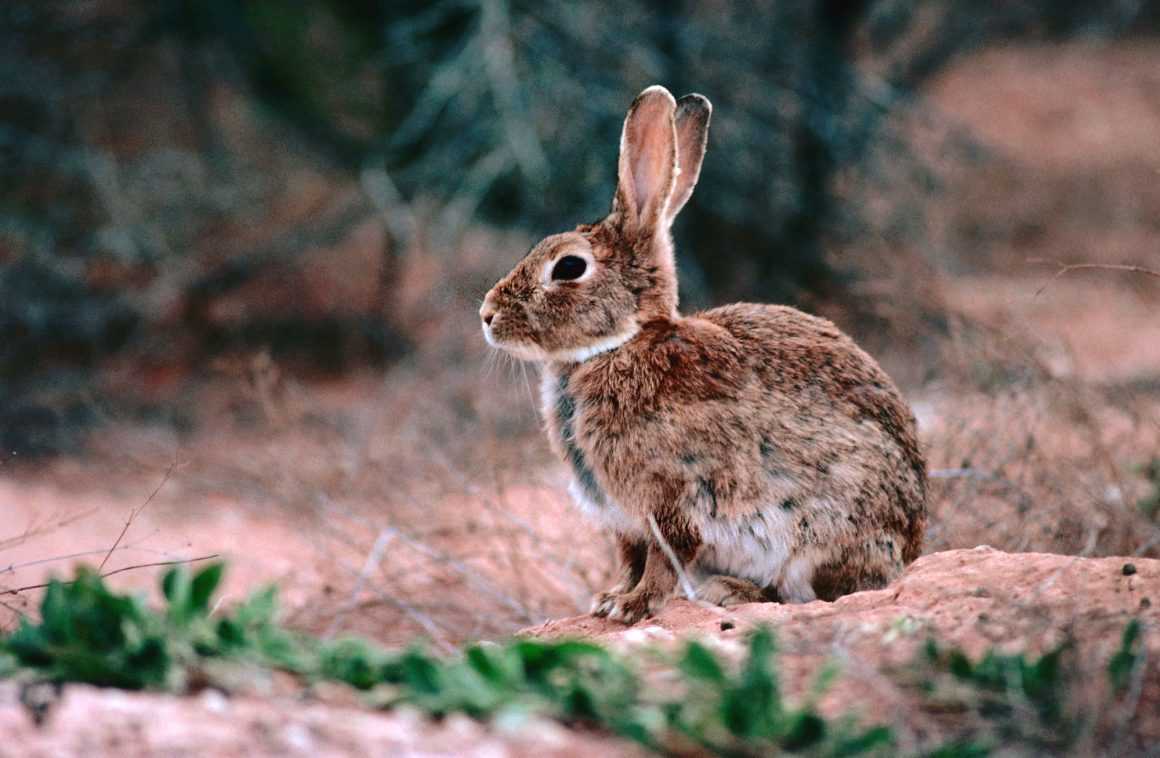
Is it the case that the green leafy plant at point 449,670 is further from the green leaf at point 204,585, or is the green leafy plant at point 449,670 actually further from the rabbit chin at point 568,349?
the rabbit chin at point 568,349

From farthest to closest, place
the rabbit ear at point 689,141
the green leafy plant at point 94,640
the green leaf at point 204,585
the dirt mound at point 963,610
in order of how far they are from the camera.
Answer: the rabbit ear at point 689,141 → the dirt mound at point 963,610 → the green leaf at point 204,585 → the green leafy plant at point 94,640

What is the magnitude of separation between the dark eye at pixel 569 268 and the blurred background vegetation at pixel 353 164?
11.0 ft

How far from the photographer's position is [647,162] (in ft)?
13.5

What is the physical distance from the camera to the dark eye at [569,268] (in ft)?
13.4

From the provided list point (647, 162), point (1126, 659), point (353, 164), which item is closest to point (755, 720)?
point (1126, 659)

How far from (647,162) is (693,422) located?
872 millimetres

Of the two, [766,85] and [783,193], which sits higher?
[766,85]

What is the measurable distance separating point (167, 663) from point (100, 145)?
7.55 meters

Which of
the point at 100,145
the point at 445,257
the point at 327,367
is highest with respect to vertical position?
the point at 100,145

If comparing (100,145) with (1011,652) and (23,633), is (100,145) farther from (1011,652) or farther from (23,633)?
(1011,652)

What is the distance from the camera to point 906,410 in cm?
399

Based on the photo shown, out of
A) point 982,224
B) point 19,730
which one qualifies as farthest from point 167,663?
point 982,224

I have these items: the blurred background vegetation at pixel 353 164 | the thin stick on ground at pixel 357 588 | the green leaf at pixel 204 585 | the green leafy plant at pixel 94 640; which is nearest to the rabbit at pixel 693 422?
the thin stick on ground at pixel 357 588

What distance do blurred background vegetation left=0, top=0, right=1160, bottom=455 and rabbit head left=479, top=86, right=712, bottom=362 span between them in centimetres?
335
